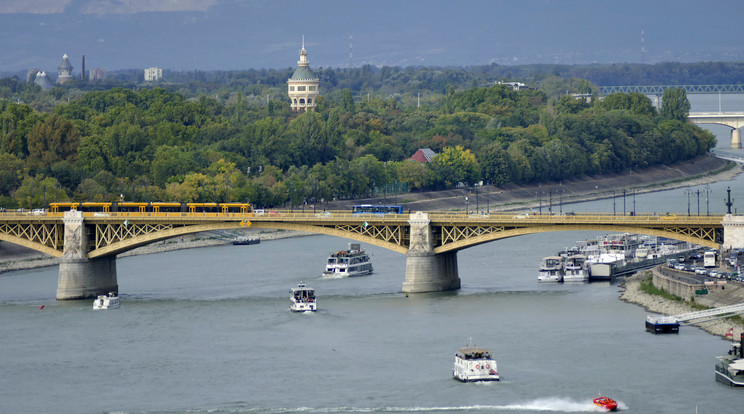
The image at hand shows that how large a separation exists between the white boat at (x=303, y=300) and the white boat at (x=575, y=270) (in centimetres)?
2335

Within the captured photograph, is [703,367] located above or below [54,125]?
below

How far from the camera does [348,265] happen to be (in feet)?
411

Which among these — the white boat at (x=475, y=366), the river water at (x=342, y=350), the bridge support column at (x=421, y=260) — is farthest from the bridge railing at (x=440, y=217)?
the white boat at (x=475, y=366)

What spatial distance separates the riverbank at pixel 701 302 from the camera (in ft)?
294

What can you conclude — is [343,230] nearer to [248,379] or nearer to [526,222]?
[526,222]

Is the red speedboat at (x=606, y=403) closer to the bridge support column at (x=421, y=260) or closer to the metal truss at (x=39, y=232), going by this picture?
the bridge support column at (x=421, y=260)

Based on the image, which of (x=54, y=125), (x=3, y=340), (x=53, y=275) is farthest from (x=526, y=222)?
(x=54, y=125)

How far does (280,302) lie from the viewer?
107812mm

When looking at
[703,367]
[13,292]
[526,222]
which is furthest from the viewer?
[13,292]

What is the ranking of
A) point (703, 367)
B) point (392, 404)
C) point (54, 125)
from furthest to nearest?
1. point (54, 125)
2. point (703, 367)
3. point (392, 404)

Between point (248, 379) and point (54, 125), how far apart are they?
11460 cm

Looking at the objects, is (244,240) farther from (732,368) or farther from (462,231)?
(732,368)

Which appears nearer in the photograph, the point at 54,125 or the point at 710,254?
the point at 710,254

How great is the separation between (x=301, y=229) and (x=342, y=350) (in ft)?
77.8
